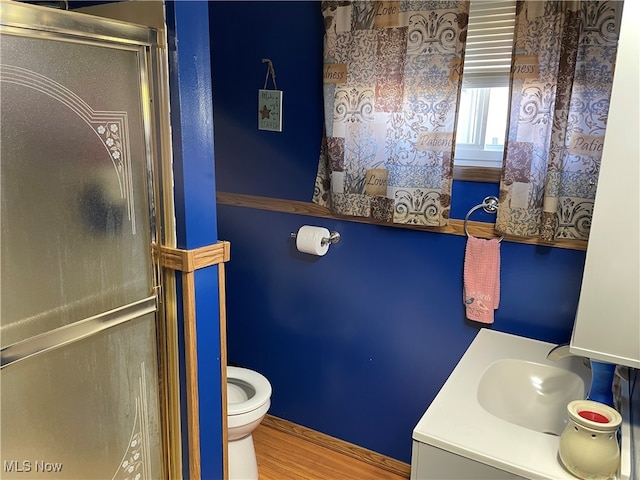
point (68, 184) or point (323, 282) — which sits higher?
point (68, 184)

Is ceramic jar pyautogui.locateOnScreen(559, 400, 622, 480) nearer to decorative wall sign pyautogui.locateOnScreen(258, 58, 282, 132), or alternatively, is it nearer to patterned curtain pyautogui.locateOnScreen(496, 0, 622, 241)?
patterned curtain pyautogui.locateOnScreen(496, 0, 622, 241)

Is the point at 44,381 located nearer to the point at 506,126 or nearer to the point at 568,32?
the point at 506,126

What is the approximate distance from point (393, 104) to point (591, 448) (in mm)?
1379

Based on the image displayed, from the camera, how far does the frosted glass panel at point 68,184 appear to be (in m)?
1.16

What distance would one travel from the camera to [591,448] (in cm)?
120

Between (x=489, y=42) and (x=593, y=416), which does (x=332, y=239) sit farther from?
(x=593, y=416)

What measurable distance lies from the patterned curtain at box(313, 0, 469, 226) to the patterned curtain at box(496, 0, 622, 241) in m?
0.24

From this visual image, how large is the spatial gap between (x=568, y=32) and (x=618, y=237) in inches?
33.0

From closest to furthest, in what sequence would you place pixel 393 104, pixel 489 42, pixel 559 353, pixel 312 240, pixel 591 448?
pixel 591 448, pixel 559 353, pixel 489 42, pixel 393 104, pixel 312 240

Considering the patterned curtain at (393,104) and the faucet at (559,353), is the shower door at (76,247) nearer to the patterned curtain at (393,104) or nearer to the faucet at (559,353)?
the patterned curtain at (393,104)

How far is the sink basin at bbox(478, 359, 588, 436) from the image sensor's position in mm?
1693

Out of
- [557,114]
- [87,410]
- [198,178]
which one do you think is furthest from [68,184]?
[557,114]

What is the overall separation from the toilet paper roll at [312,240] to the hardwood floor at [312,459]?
97cm

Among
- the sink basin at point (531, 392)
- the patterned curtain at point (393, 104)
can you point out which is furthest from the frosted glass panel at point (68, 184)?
the sink basin at point (531, 392)
